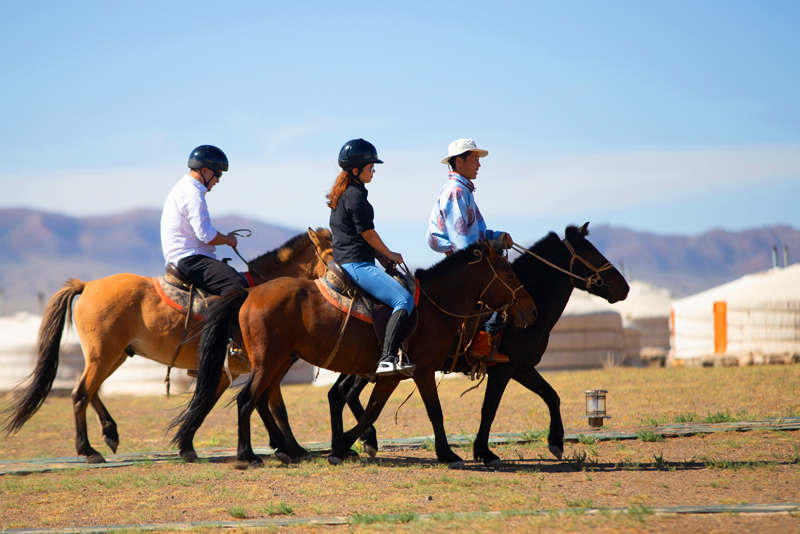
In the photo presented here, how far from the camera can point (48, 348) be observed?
364 inches

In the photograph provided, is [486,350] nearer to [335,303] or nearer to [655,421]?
[335,303]

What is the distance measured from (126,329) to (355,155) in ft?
9.97

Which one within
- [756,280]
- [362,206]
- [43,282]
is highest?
[43,282]

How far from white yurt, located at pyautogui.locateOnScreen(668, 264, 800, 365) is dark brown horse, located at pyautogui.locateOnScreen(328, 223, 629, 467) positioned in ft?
57.4

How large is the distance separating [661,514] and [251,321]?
3.70m

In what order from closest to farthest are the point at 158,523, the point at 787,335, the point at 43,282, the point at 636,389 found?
1. the point at 158,523
2. the point at 636,389
3. the point at 787,335
4. the point at 43,282

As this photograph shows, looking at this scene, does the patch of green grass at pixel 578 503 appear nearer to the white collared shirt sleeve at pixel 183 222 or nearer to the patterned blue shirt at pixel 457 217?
the patterned blue shirt at pixel 457 217

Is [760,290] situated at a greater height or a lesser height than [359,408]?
greater

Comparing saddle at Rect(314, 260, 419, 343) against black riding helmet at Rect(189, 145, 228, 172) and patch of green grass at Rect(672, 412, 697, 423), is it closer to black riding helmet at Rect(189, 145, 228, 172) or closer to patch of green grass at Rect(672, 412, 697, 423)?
black riding helmet at Rect(189, 145, 228, 172)

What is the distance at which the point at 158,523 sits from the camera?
17.7 feet

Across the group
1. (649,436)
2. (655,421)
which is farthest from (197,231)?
(655,421)

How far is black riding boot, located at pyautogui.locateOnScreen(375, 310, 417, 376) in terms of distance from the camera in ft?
23.6

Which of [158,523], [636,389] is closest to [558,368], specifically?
[636,389]

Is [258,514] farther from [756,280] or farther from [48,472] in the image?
[756,280]
